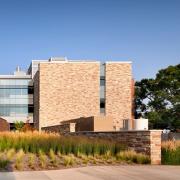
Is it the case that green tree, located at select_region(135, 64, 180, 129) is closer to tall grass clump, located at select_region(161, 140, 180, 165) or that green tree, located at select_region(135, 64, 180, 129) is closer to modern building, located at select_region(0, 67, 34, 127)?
modern building, located at select_region(0, 67, 34, 127)

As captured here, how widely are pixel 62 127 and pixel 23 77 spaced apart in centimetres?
4521

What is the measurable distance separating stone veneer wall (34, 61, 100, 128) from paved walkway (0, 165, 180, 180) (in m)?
54.0

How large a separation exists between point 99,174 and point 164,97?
49147 mm

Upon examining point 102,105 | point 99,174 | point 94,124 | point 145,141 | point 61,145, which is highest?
point 102,105

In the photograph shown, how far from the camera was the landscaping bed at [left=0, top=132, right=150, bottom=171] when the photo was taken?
680 inches

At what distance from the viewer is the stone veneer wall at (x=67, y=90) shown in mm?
70375

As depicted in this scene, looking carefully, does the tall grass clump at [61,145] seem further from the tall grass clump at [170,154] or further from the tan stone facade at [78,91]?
the tan stone facade at [78,91]

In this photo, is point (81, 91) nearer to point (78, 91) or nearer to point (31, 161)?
point (78, 91)

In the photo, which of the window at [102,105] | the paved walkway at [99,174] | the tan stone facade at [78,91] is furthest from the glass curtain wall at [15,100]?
the paved walkway at [99,174]

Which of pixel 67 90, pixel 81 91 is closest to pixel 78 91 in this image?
pixel 81 91

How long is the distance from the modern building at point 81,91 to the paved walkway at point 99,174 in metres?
53.3

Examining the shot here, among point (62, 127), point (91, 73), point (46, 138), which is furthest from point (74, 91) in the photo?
point (46, 138)

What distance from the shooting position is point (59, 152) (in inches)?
763

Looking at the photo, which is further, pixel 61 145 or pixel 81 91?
pixel 81 91
